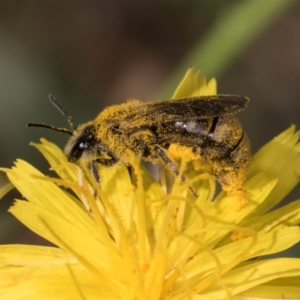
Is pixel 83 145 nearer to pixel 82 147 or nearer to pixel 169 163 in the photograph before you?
pixel 82 147

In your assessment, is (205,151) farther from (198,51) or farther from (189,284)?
(198,51)

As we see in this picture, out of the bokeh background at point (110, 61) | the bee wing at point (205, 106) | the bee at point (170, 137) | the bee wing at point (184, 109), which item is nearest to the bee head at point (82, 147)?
the bee at point (170, 137)

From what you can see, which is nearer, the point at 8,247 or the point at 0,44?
the point at 8,247

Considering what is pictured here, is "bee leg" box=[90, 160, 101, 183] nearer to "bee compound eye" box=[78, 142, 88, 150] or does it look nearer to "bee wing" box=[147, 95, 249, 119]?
"bee compound eye" box=[78, 142, 88, 150]

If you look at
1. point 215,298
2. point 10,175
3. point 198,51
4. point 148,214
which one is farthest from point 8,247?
point 198,51

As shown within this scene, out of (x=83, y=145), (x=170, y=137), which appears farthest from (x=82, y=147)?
(x=170, y=137)

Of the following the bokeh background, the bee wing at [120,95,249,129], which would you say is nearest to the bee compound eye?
the bee wing at [120,95,249,129]

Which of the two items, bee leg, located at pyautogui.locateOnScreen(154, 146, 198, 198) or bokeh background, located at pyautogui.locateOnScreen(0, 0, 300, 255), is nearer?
bee leg, located at pyautogui.locateOnScreen(154, 146, 198, 198)
